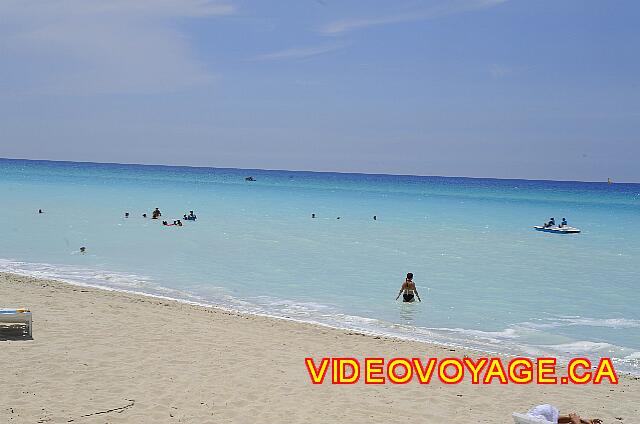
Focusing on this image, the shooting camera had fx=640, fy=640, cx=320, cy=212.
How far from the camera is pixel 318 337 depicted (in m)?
11.9

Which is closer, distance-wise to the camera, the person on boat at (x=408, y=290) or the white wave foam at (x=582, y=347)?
the white wave foam at (x=582, y=347)

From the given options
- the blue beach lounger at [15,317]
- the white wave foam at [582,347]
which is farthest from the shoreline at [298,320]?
the blue beach lounger at [15,317]

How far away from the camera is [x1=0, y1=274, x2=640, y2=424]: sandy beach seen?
25.2 ft

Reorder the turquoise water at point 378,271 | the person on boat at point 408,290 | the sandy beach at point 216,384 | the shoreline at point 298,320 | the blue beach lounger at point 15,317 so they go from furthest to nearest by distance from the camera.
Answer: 1. the person on boat at point 408,290
2. the turquoise water at point 378,271
3. the shoreline at point 298,320
4. the blue beach lounger at point 15,317
5. the sandy beach at point 216,384

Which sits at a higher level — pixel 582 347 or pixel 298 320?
pixel 582 347

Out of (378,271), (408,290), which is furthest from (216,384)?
(378,271)

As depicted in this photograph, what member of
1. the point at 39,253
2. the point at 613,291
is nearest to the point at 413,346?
the point at 613,291

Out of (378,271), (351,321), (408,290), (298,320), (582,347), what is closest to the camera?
(582,347)

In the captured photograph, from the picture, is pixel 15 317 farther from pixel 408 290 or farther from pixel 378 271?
pixel 378 271

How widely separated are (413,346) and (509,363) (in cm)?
167

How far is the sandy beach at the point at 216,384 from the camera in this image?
7.67m

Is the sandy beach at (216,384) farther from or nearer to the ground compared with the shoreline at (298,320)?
farther from the ground

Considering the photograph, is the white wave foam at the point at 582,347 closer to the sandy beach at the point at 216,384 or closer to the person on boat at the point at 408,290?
the sandy beach at the point at 216,384

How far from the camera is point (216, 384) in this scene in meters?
8.71
